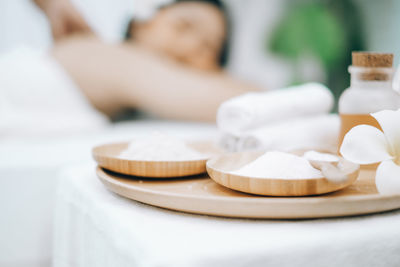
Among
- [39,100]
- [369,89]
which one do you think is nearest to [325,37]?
[39,100]

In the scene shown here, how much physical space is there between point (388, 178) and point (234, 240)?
0.65ft

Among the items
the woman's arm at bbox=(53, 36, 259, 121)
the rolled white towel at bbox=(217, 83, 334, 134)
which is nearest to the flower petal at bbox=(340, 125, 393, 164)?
the rolled white towel at bbox=(217, 83, 334, 134)

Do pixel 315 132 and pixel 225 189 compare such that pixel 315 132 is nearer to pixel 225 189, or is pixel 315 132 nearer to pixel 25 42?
pixel 225 189

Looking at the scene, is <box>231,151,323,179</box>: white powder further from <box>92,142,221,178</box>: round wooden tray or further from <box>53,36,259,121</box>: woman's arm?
<box>53,36,259,121</box>: woman's arm

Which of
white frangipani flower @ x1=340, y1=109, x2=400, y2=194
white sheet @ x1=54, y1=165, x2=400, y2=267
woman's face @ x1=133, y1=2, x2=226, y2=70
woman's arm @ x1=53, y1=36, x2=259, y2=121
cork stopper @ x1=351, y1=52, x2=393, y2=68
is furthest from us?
woman's face @ x1=133, y1=2, x2=226, y2=70

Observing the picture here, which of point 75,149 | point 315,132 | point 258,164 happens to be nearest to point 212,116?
point 75,149

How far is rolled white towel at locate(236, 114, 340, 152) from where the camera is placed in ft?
2.37

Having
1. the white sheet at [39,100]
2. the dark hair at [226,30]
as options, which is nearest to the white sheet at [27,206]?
the white sheet at [39,100]

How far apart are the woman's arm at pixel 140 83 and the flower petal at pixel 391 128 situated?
950mm

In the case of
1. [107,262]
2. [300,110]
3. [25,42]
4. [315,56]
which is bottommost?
[107,262]

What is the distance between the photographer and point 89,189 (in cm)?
56

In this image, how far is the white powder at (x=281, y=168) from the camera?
0.43 metres

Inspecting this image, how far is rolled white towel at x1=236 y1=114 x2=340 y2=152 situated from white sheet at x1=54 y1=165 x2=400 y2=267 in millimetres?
285

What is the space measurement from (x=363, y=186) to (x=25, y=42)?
1.97 m
